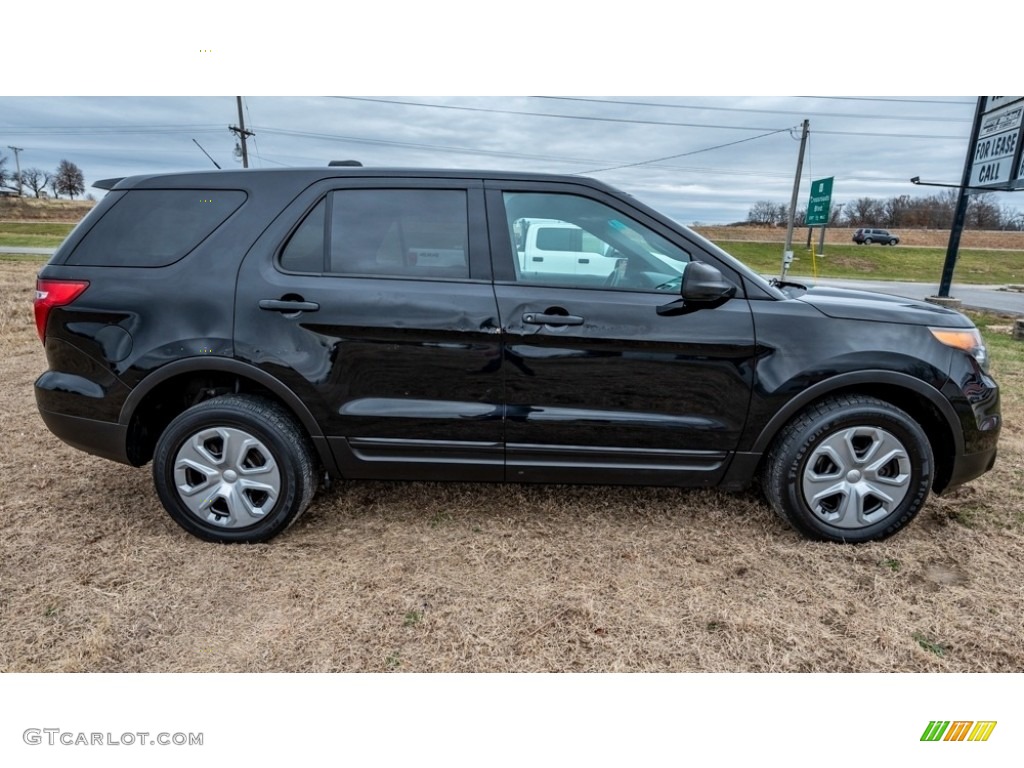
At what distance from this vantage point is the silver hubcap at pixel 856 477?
9.11ft

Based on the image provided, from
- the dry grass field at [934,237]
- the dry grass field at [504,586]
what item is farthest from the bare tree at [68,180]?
the dry grass field at [934,237]

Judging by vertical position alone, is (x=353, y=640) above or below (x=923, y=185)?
A: below

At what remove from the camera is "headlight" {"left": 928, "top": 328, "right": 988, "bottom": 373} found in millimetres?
2787

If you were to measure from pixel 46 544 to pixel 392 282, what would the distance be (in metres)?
2.12

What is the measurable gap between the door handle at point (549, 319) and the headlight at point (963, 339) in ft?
5.53

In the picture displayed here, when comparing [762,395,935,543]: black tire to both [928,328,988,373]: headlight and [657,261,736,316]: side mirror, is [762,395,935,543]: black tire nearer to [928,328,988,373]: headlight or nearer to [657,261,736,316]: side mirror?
[928,328,988,373]: headlight

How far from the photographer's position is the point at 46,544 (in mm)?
2861

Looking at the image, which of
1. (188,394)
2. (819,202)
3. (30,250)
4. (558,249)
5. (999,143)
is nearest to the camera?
(558,249)

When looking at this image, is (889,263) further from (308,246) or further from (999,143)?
(308,246)

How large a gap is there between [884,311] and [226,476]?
3.23 m

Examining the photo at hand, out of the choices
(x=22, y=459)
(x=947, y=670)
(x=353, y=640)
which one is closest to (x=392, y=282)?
(x=353, y=640)

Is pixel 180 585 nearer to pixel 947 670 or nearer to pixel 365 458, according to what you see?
pixel 365 458

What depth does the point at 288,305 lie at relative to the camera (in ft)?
8.79
